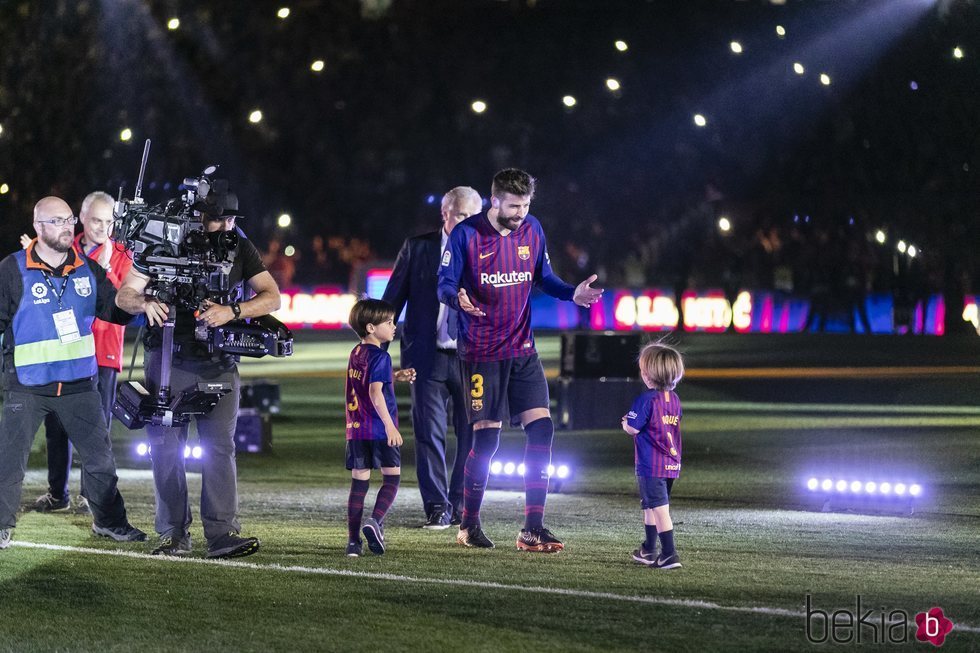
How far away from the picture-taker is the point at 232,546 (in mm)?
8516

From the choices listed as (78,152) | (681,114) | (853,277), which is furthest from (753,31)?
(78,152)

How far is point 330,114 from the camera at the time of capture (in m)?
Result: 24.4

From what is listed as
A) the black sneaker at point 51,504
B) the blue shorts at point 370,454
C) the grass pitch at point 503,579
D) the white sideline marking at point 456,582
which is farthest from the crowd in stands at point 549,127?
the white sideline marking at point 456,582

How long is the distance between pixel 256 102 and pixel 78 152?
3.07 m

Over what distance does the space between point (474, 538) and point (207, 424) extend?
161 centimetres

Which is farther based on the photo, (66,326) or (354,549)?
(66,326)

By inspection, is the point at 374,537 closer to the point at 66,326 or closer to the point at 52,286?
the point at 66,326

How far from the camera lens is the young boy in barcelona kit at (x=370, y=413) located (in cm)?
873

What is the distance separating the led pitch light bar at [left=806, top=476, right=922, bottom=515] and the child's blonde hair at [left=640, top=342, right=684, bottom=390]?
124 inches

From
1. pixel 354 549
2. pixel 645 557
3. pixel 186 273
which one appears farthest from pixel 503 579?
pixel 186 273

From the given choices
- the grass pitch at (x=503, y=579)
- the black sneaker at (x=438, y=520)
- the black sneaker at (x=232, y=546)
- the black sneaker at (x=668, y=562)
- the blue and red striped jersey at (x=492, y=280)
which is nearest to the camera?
the grass pitch at (x=503, y=579)

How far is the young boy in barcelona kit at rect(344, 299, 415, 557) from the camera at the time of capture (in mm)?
8727

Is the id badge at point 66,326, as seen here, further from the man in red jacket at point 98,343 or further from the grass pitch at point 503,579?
the man in red jacket at point 98,343

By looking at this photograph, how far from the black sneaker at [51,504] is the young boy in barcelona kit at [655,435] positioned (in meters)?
4.47
